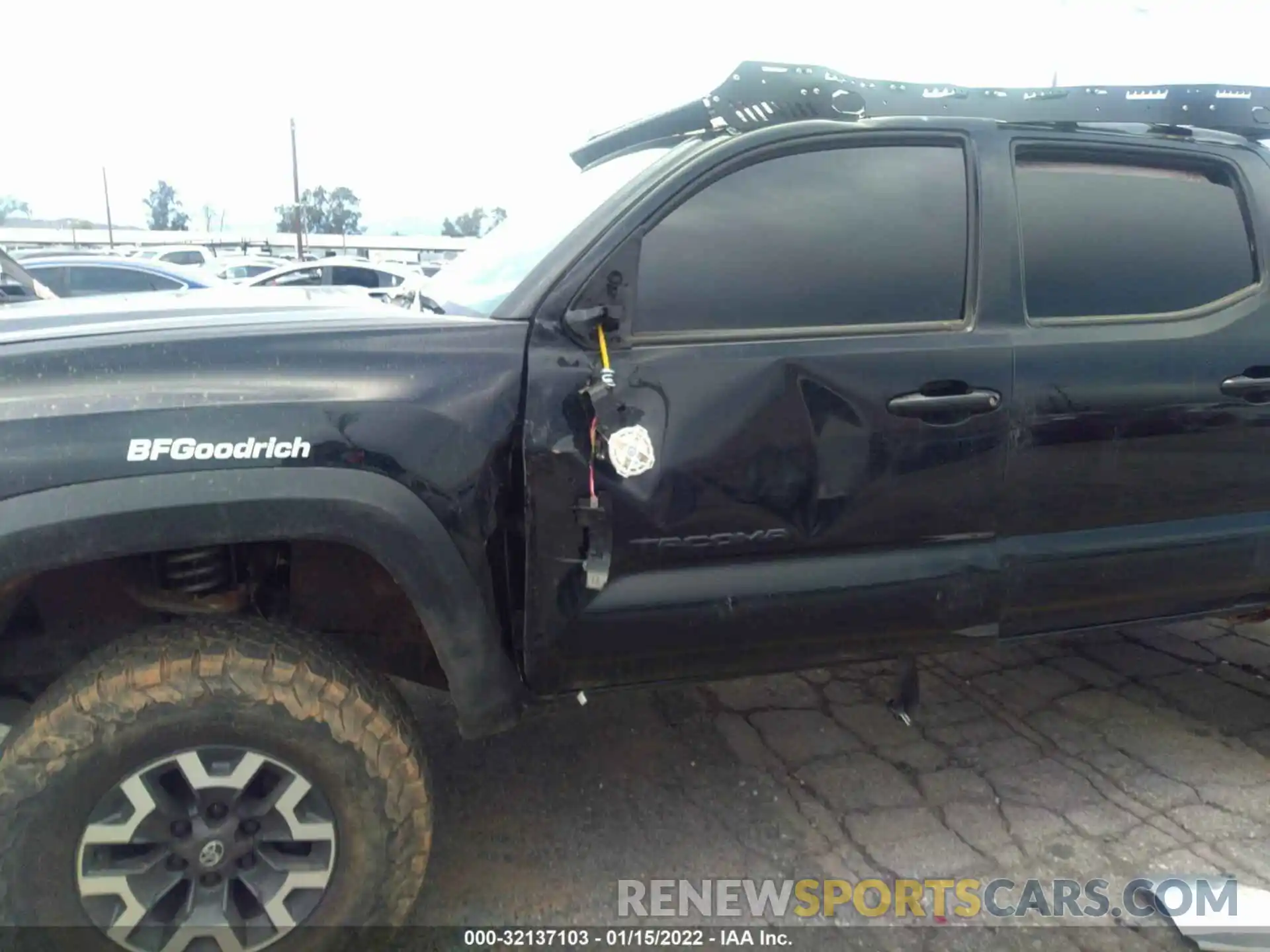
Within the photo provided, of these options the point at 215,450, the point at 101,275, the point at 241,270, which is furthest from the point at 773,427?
the point at 241,270

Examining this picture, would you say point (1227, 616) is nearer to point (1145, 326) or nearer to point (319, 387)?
point (1145, 326)

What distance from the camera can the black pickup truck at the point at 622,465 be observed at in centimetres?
180

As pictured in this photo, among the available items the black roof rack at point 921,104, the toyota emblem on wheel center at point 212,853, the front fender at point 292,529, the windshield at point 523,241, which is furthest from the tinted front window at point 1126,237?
the toyota emblem on wheel center at point 212,853

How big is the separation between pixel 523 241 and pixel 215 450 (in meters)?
1.13

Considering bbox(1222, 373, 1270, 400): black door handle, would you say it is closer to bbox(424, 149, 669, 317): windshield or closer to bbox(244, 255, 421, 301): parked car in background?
bbox(424, 149, 669, 317): windshield

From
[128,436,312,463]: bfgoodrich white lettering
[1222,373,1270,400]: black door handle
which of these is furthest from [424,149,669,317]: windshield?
[1222,373,1270,400]: black door handle

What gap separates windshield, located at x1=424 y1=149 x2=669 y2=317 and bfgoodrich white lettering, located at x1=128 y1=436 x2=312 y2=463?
0.59 meters

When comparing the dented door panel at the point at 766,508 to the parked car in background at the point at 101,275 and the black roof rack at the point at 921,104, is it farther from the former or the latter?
the parked car in background at the point at 101,275

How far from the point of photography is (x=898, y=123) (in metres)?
2.42

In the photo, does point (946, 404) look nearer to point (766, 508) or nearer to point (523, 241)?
point (766, 508)

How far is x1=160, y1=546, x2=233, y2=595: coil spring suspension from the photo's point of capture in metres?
1.98

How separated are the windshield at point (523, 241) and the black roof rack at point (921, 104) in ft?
0.49

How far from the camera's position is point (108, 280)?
1020 centimetres

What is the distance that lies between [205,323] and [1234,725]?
11.9 ft
